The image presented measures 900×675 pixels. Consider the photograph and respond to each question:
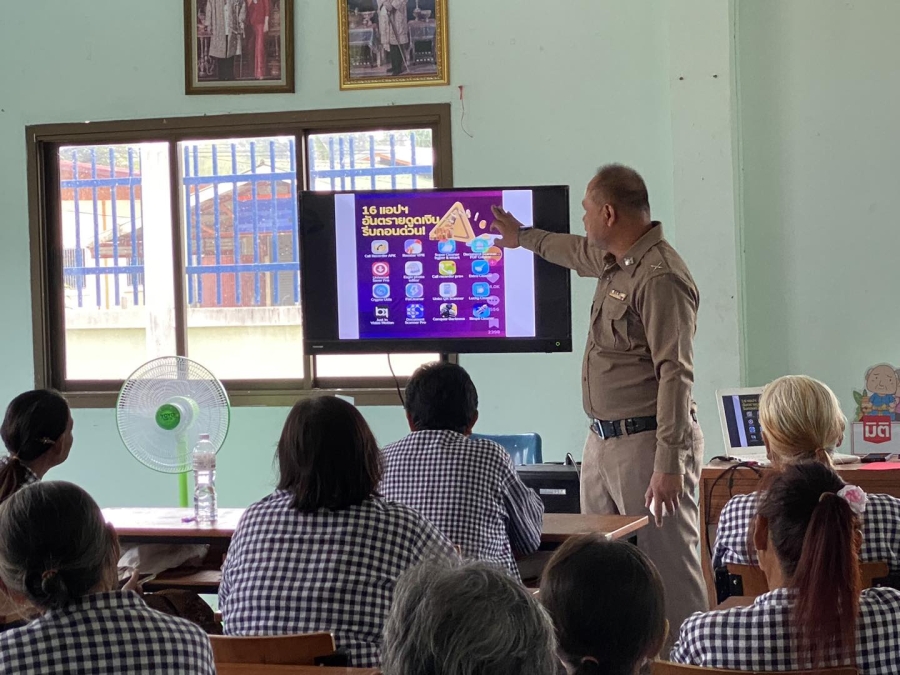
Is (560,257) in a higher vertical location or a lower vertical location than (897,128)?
lower

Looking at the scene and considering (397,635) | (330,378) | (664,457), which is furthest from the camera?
(330,378)

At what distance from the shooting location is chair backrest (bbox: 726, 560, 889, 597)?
2.38 meters

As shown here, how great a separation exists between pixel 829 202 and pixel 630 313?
66.4 inches

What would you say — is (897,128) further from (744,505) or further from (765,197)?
(744,505)

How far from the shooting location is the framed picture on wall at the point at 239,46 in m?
5.19

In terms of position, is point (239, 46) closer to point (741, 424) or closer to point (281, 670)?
point (741, 424)

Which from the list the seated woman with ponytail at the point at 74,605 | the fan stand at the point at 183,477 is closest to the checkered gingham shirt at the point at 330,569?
the seated woman with ponytail at the point at 74,605

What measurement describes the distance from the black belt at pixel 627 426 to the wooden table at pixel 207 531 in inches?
12.3

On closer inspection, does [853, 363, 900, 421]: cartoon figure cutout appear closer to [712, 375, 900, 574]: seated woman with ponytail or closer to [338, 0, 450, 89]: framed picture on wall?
[712, 375, 900, 574]: seated woman with ponytail

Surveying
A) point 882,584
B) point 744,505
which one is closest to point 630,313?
point 744,505

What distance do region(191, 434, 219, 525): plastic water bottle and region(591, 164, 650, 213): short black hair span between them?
1522 millimetres

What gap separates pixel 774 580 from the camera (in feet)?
6.27

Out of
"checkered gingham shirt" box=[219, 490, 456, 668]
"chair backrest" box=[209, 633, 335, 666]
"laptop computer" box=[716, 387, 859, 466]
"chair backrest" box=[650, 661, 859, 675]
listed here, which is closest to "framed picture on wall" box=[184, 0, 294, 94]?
"laptop computer" box=[716, 387, 859, 466]

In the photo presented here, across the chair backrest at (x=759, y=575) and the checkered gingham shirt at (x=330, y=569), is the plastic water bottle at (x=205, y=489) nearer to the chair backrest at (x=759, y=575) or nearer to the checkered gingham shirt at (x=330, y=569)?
the checkered gingham shirt at (x=330, y=569)
